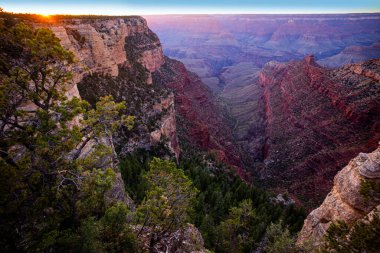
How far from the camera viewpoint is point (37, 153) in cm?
1339

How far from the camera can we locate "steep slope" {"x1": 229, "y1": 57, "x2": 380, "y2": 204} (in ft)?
202

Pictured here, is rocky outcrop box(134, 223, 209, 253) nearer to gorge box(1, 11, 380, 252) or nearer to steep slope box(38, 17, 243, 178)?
gorge box(1, 11, 380, 252)

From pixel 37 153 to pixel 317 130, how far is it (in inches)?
2879

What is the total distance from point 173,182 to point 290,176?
2197 inches

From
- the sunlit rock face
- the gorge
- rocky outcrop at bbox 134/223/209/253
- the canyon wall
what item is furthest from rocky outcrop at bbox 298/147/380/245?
the sunlit rock face

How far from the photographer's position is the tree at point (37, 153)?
12.4 meters

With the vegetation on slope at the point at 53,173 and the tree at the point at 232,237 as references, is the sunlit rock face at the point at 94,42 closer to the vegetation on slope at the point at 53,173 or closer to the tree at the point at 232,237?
the vegetation on slope at the point at 53,173

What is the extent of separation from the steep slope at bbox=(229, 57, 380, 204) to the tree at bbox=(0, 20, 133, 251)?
53005 mm

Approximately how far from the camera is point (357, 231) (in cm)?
1462

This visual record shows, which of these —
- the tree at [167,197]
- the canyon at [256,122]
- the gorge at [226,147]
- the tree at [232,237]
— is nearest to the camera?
the tree at [167,197]

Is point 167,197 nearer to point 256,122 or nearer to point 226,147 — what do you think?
point 226,147

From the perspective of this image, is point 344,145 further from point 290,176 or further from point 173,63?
point 173,63

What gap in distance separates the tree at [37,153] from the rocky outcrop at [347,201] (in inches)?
829

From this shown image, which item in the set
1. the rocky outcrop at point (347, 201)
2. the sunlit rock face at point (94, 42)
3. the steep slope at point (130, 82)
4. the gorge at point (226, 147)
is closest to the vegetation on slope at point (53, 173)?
the gorge at point (226, 147)
